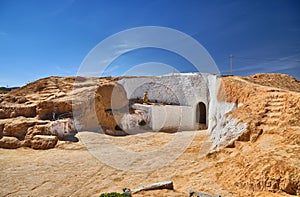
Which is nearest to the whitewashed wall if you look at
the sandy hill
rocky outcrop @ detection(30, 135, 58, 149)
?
the sandy hill

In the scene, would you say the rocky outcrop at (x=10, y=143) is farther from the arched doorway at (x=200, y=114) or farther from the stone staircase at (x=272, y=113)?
the arched doorway at (x=200, y=114)

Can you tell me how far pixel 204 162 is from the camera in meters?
6.93

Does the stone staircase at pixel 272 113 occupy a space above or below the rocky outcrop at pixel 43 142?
above

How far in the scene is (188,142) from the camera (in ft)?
33.8

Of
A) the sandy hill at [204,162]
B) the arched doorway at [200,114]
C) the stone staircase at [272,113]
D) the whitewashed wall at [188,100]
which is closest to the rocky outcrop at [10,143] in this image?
the sandy hill at [204,162]

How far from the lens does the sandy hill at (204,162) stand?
4.55 metres

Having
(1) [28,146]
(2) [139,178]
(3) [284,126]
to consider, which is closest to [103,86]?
(1) [28,146]

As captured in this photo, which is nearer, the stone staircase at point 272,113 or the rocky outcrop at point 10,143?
the stone staircase at point 272,113

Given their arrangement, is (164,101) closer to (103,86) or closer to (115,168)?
(103,86)

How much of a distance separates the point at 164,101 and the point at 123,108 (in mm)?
5129

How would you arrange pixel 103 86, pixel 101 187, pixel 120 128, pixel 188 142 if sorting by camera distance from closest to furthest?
pixel 101 187
pixel 188 142
pixel 120 128
pixel 103 86

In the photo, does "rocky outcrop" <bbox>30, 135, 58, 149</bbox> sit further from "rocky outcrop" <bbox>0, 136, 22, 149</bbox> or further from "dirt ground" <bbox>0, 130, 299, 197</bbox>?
"rocky outcrop" <bbox>0, 136, 22, 149</bbox>

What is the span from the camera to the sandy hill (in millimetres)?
4551

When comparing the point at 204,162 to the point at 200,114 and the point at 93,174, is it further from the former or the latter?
the point at 200,114
